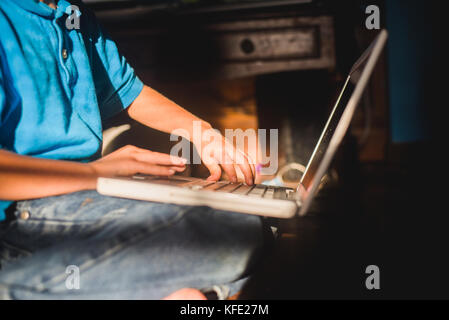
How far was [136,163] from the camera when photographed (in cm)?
49

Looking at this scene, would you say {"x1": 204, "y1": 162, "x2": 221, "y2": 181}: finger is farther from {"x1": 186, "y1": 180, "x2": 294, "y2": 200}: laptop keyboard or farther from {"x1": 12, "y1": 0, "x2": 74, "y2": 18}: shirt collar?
{"x1": 12, "y1": 0, "x2": 74, "y2": 18}: shirt collar

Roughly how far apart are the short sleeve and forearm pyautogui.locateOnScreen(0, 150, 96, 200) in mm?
313

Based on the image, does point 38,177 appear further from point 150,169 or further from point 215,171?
point 215,171

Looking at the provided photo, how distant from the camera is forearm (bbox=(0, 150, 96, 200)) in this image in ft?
1.22

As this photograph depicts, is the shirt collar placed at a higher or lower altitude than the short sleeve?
Answer: higher

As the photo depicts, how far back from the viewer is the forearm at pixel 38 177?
37 cm

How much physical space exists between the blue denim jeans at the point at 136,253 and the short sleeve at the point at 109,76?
39 centimetres

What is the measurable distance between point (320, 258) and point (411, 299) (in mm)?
274

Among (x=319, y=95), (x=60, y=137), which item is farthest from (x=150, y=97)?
(x=319, y=95)

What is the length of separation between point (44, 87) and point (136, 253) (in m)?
0.32

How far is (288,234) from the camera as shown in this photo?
3.84 ft

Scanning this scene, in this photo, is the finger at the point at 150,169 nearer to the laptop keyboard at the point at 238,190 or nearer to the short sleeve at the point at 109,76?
the laptop keyboard at the point at 238,190

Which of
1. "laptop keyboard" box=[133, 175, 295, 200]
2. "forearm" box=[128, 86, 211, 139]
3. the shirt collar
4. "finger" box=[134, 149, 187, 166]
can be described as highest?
the shirt collar

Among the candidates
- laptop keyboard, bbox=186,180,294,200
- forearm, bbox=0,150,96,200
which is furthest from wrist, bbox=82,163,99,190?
laptop keyboard, bbox=186,180,294,200
